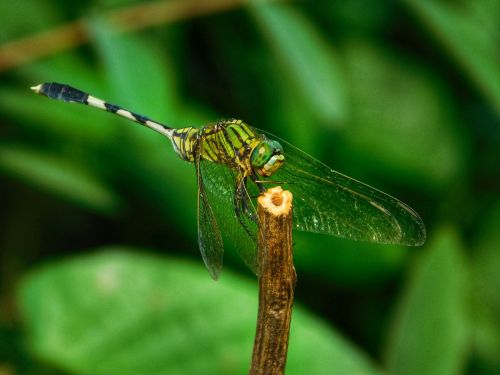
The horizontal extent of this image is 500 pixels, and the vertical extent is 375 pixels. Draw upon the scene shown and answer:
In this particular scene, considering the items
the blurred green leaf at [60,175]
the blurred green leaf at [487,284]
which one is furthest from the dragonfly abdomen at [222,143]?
the blurred green leaf at [487,284]

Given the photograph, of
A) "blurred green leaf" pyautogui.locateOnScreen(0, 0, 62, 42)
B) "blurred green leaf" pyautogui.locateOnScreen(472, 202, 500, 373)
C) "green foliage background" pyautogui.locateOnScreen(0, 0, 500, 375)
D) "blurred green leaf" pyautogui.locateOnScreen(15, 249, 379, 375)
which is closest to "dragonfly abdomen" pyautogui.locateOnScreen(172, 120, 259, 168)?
"green foliage background" pyautogui.locateOnScreen(0, 0, 500, 375)

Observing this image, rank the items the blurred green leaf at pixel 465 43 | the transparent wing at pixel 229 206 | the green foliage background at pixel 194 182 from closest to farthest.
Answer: the transparent wing at pixel 229 206 < the green foliage background at pixel 194 182 < the blurred green leaf at pixel 465 43

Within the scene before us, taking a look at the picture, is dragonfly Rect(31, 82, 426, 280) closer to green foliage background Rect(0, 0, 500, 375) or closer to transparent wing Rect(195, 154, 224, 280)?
transparent wing Rect(195, 154, 224, 280)

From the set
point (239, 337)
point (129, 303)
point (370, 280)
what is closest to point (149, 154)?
point (129, 303)

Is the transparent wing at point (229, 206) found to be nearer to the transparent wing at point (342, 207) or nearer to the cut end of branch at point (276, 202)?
the transparent wing at point (342, 207)

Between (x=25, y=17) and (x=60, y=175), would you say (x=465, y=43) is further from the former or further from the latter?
(x=25, y=17)
